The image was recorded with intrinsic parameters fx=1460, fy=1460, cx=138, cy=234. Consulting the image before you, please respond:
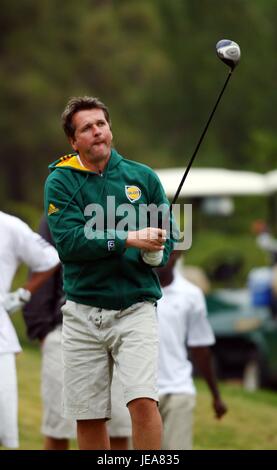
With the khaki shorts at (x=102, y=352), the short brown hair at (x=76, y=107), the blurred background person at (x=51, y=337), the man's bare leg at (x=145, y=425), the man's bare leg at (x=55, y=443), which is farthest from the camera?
the man's bare leg at (x=55, y=443)

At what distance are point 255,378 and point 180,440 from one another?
330 inches

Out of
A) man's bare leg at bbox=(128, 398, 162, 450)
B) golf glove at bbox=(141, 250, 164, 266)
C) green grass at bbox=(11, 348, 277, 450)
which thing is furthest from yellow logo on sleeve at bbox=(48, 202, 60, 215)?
green grass at bbox=(11, 348, 277, 450)

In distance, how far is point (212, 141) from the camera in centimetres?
4075

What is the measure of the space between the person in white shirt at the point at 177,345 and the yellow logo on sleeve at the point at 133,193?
1842 millimetres

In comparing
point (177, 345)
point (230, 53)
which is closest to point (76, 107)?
point (230, 53)

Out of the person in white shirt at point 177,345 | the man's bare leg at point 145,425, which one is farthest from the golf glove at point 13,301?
the man's bare leg at point 145,425

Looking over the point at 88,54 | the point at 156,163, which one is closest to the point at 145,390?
the point at 156,163

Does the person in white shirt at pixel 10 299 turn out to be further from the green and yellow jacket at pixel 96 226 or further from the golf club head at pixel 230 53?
the golf club head at pixel 230 53

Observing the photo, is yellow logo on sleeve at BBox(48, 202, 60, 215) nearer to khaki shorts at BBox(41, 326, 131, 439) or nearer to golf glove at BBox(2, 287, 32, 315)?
golf glove at BBox(2, 287, 32, 315)

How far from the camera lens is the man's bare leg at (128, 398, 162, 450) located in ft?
17.9

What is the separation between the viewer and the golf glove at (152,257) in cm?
557

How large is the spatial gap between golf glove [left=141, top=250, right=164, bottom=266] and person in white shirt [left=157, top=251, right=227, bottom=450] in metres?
1.88

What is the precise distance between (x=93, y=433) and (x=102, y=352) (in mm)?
340

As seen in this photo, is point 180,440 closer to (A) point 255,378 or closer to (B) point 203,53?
(A) point 255,378
